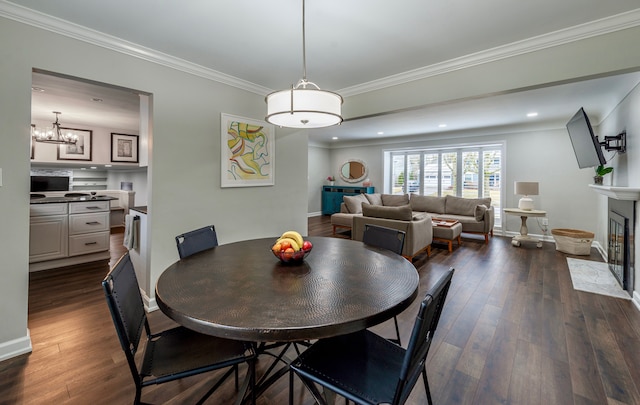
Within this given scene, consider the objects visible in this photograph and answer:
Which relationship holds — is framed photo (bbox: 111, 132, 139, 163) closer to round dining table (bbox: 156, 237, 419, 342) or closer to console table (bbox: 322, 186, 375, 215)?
console table (bbox: 322, 186, 375, 215)

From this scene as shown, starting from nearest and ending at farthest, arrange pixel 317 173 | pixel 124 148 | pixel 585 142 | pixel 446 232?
pixel 585 142 < pixel 446 232 < pixel 124 148 < pixel 317 173

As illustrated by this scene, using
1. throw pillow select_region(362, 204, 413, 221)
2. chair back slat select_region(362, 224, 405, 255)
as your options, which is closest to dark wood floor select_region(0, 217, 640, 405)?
chair back slat select_region(362, 224, 405, 255)

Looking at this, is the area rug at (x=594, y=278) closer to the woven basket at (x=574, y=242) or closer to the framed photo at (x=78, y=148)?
the woven basket at (x=574, y=242)

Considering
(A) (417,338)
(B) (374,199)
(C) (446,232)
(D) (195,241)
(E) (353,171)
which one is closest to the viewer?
(A) (417,338)

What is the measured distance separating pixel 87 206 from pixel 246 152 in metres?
2.63

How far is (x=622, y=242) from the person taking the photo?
3209mm

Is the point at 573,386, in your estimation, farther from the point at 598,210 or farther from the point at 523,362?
the point at 598,210

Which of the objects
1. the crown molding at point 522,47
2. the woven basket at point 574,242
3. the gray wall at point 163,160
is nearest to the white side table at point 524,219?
the woven basket at point 574,242

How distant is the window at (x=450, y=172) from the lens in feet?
21.2

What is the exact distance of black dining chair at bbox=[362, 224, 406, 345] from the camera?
2.07m

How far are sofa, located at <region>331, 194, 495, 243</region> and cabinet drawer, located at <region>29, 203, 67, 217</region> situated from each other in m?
4.42

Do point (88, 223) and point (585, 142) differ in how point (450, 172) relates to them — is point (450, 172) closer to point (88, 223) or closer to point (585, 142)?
point (585, 142)

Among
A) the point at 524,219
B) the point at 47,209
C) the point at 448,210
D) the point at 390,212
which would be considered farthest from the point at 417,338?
the point at 448,210

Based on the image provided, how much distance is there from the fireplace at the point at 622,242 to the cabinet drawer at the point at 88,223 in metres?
6.57
